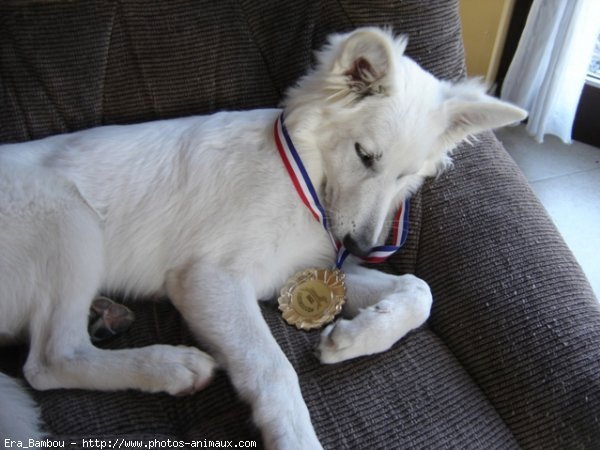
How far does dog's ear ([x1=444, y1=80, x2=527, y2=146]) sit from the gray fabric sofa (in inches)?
9.2

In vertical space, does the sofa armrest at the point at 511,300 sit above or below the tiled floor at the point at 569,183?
above

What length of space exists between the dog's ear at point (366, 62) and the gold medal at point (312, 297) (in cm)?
65

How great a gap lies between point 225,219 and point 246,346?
0.45 m

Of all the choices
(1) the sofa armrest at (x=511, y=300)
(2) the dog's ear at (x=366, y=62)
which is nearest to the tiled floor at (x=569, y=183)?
(1) the sofa armrest at (x=511, y=300)

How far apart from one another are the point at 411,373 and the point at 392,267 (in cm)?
54

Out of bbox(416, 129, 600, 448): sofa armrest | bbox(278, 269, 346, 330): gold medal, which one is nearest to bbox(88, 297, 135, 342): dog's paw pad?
bbox(278, 269, 346, 330): gold medal

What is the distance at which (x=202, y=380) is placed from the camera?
64.9 inches

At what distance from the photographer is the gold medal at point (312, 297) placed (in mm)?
1907

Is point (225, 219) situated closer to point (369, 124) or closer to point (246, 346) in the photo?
point (246, 346)

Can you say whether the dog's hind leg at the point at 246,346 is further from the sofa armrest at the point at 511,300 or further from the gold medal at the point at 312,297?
the sofa armrest at the point at 511,300

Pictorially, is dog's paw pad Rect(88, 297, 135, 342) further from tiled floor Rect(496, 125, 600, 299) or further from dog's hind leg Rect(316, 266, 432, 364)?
tiled floor Rect(496, 125, 600, 299)

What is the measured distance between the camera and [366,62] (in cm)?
173

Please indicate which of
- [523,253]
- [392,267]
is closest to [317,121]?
[392,267]

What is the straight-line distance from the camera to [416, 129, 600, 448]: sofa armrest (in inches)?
63.8
